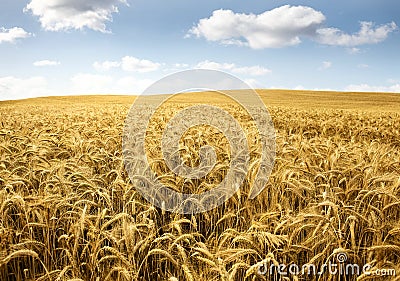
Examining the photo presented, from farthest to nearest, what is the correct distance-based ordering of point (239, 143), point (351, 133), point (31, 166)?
point (351, 133) < point (239, 143) < point (31, 166)

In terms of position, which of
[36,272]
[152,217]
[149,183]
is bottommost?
[36,272]

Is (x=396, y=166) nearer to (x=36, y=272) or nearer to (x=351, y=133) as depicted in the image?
(x=36, y=272)

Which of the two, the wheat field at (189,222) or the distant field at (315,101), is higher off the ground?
the distant field at (315,101)

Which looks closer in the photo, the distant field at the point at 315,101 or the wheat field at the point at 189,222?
the wheat field at the point at 189,222

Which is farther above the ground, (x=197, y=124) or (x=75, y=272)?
(x=197, y=124)

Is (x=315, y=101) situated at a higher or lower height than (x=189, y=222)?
higher

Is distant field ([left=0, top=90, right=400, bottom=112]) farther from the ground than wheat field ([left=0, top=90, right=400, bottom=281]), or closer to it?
farther from the ground

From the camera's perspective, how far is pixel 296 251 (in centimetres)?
213

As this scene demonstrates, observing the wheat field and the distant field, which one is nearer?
the wheat field

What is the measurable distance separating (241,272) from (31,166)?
2842mm

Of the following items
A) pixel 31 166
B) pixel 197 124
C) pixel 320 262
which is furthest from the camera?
pixel 197 124

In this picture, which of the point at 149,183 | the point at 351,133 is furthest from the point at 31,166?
the point at 351,133

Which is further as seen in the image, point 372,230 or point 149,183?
point 149,183

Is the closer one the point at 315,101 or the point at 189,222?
the point at 189,222
